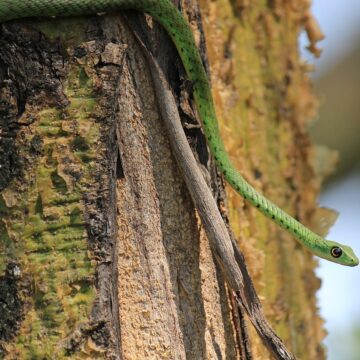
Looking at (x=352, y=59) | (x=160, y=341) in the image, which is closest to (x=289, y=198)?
(x=160, y=341)

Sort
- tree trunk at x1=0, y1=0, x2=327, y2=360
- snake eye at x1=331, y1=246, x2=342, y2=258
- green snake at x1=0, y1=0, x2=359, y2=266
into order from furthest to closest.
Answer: snake eye at x1=331, y1=246, x2=342, y2=258 → green snake at x1=0, y1=0, x2=359, y2=266 → tree trunk at x1=0, y1=0, x2=327, y2=360

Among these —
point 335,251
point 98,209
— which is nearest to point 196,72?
point 98,209

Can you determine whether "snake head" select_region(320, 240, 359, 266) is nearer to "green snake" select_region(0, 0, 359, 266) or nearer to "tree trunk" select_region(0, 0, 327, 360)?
"green snake" select_region(0, 0, 359, 266)

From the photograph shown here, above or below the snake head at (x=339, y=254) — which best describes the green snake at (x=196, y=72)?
above

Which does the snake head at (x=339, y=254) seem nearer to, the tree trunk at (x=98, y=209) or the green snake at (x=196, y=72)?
the green snake at (x=196, y=72)

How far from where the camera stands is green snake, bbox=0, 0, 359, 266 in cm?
272

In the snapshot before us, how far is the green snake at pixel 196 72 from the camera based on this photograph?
2.72 metres

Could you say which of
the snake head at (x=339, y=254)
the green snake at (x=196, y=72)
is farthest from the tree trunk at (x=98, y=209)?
the snake head at (x=339, y=254)

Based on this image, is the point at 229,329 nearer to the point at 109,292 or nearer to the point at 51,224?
the point at 109,292

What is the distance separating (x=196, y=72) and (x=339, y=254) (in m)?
1.37

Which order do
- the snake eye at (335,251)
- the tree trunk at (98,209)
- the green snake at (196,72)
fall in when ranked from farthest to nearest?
1. the snake eye at (335,251)
2. the green snake at (196,72)
3. the tree trunk at (98,209)

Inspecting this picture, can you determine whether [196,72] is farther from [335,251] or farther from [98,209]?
[335,251]

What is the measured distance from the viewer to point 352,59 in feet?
22.5

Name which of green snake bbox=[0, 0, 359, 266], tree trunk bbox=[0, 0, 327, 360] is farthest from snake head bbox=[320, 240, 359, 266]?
tree trunk bbox=[0, 0, 327, 360]
